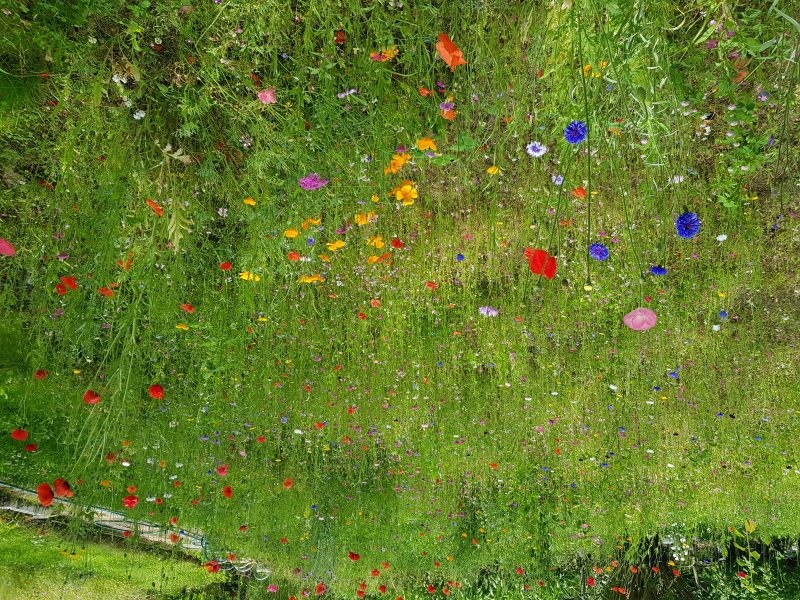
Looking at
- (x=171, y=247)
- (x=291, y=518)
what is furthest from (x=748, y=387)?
(x=171, y=247)

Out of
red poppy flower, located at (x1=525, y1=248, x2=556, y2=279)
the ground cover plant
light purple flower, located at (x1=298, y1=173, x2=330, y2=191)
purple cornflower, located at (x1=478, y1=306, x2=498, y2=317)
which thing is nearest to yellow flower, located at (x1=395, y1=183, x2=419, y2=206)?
the ground cover plant

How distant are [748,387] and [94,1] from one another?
536 centimetres

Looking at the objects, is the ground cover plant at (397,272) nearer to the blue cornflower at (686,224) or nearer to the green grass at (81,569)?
the blue cornflower at (686,224)

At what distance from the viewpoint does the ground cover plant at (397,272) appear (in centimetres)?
285

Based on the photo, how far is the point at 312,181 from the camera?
314 cm

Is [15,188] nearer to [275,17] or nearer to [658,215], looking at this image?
[275,17]

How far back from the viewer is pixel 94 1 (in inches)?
110

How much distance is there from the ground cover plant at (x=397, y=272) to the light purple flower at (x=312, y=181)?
48 mm

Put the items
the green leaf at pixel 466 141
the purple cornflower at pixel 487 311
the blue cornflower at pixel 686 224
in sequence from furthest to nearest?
the purple cornflower at pixel 487 311, the green leaf at pixel 466 141, the blue cornflower at pixel 686 224

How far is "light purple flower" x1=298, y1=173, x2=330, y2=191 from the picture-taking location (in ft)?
10.3

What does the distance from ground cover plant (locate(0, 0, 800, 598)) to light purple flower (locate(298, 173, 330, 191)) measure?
0.05 meters

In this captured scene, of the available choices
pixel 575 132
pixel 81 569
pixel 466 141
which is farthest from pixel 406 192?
pixel 81 569

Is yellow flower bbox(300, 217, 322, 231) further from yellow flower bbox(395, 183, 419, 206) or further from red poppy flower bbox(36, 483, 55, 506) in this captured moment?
red poppy flower bbox(36, 483, 55, 506)

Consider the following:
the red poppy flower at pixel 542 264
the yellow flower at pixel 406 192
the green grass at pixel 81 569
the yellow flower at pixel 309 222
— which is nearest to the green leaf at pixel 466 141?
the yellow flower at pixel 406 192
